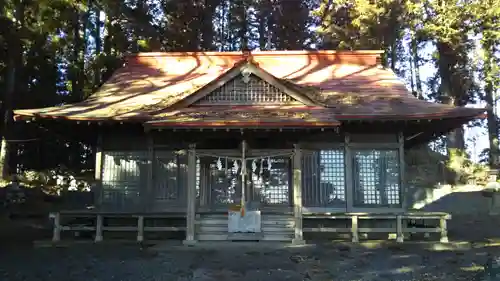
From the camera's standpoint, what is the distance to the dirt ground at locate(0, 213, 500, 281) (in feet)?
28.6

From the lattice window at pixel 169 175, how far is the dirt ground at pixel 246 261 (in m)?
1.81

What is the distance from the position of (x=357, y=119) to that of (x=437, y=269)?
445 cm

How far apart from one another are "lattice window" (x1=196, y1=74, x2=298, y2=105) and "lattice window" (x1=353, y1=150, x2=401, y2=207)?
2.74m

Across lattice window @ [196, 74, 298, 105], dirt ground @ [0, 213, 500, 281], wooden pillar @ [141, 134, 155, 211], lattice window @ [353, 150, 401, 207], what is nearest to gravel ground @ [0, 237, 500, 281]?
dirt ground @ [0, 213, 500, 281]

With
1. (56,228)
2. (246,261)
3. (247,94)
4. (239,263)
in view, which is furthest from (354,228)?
(56,228)

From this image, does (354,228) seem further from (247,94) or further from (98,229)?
(98,229)

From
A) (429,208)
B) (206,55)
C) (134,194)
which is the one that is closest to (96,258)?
(134,194)

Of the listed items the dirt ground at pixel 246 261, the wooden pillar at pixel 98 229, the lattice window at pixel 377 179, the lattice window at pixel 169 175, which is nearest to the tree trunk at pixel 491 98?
the lattice window at pixel 377 179

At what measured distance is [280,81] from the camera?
519 inches

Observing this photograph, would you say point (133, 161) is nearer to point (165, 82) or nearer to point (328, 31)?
point (165, 82)

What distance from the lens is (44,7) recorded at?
23.3m

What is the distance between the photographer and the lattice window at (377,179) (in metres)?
13.1

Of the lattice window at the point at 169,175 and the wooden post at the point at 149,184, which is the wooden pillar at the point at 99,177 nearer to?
the wooden post at the point at 149,184

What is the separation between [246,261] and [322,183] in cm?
399
